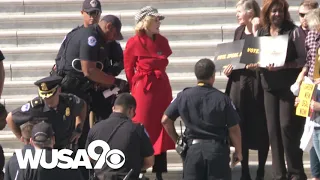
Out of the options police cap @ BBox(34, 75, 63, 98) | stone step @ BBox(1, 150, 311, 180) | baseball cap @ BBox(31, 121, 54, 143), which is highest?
police cap @ BBox(34, 75, 63, 98)

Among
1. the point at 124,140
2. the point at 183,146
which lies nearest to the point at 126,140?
the point at 124,140

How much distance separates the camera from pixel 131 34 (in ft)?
39.8

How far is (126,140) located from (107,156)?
195 mm

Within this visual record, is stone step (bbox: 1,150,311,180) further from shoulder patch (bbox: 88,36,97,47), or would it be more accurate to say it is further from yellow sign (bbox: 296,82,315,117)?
shoulder patch (bbox: 88,36,97,47)

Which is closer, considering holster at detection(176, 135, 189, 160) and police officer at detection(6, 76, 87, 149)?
holster at detection(176, 135, 189, 160)

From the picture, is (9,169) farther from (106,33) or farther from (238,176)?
(238,176)

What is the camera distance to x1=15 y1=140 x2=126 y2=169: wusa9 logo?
23.3 feet

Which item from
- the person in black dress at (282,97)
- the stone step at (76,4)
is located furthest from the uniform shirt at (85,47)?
the stone step at (76,4)

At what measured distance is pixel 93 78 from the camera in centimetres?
961

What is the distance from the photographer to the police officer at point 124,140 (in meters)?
7.55

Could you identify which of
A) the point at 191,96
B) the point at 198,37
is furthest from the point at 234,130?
the point at 198,37

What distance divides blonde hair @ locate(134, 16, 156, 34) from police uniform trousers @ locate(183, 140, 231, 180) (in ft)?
7.03

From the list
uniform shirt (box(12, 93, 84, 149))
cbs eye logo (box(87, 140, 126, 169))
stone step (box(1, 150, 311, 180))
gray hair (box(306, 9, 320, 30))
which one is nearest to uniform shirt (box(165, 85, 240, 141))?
cbs eye logo (box(87, 140, 126, 169))

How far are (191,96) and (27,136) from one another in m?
1.39
